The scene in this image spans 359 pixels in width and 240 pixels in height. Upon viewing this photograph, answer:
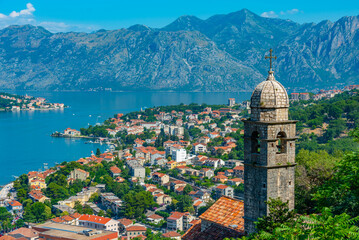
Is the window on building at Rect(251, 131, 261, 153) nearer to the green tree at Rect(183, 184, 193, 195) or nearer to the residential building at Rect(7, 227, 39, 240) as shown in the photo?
the residential building at Rect(7, 227, 39, 240)

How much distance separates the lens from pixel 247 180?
8.52m

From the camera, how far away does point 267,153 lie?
8211 millimetres

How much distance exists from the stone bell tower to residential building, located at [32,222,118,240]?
1927 centimetres

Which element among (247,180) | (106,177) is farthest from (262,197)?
(106,177)

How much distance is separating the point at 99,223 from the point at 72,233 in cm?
264

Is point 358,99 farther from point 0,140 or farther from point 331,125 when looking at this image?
point 0,140

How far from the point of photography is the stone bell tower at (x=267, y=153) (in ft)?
27.0

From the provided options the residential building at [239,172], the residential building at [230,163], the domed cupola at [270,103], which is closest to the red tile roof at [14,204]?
the residential building at [239,172]

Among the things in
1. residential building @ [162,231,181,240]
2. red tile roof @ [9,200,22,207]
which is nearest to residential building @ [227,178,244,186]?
residential building @ [162,231,181,240]

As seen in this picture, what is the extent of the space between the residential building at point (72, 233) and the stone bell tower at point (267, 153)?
19.3 m

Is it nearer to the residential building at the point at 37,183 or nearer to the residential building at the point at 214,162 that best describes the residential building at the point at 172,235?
the residential building at the point at 37,183

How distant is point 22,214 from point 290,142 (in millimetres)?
30254

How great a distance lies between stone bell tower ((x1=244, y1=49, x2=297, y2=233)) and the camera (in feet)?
27.0

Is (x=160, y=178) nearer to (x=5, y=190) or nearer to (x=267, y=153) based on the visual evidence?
(x=5, y=190)
